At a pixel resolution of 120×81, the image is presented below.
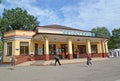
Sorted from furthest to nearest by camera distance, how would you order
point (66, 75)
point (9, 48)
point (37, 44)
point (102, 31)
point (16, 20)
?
point (102, 31), point (16, 20), point (37, 44), point (9, 48), point (66, 75)

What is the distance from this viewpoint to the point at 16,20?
4653 centimetres

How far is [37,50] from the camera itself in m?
29.5

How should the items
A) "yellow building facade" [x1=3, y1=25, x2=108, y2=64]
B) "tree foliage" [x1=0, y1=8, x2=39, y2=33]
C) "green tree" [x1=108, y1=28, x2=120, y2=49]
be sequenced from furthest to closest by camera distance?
"green tree" [x1=108, y1=28, x2=120, y2=49]
"tree foliage" [x1=0, y1=8, x2=39, y2=33]
"yellow building facade" [x1=3, y1=25, x2=108, y2=64]

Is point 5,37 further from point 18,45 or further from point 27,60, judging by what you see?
point 27,60

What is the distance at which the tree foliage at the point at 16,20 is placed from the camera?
45094 millimetres

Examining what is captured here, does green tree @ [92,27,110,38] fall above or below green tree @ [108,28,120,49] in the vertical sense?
above

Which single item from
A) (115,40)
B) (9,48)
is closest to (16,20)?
(9,48)

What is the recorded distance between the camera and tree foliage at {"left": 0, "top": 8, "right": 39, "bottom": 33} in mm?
45094

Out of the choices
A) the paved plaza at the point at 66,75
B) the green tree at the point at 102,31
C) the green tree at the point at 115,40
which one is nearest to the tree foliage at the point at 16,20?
the green tree at the point at 115,40

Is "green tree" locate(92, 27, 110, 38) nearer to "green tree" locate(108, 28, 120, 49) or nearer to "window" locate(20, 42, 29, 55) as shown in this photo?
"green tree" locate(108, 28, 120, 49)

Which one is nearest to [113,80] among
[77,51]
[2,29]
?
[77,51]

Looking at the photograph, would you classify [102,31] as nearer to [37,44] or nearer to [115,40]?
[115,40]

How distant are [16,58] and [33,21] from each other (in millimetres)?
25086

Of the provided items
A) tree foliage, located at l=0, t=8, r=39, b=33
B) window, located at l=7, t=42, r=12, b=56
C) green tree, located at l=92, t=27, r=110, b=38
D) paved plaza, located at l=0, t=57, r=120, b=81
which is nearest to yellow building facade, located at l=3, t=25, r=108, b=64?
window, located at l=7, t=42, r=12, b=56
